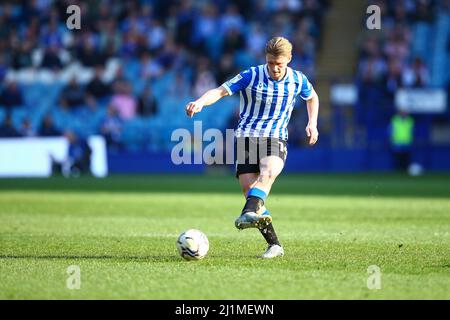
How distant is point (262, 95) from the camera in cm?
936

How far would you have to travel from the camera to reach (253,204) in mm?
8836

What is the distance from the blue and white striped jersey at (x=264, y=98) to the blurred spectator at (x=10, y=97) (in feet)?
67.9

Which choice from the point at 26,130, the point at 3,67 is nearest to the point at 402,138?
the point at 26,130

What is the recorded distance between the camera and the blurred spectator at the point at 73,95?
2891 centimetres

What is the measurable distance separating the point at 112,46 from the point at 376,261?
22704 mm

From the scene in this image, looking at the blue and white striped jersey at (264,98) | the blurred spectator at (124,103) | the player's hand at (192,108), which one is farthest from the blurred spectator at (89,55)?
the player's hand at (192,108)

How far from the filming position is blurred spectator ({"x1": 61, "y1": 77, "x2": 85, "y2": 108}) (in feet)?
94.8

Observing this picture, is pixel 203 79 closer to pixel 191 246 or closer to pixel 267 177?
pixel 267 177

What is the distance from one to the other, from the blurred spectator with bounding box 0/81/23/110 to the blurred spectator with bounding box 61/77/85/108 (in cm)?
140

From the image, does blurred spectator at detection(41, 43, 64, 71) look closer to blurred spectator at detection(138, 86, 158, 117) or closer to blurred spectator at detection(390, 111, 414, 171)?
blurred spectator at detection(138, 86, 158, 117)

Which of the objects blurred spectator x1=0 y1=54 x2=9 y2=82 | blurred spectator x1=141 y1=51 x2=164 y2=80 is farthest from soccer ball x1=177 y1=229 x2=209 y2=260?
blurred spectator x1=0 y1=54 x2=9 y2=82

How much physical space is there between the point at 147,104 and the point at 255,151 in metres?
19.7
